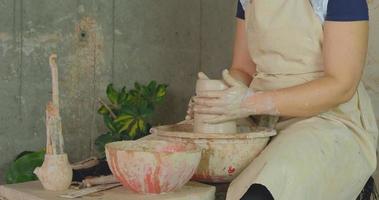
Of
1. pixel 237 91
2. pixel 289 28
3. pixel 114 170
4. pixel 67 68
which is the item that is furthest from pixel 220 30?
pixel 114 170

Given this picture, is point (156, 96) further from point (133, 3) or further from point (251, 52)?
point (251, 52)

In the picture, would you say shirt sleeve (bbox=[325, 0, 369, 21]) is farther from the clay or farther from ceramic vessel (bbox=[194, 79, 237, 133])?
the clay

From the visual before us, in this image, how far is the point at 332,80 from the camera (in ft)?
5.23

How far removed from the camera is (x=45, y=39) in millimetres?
2508

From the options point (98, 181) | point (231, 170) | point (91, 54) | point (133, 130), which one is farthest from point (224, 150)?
point (91, 54)

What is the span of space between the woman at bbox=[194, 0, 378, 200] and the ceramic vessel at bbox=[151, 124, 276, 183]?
0.15ft

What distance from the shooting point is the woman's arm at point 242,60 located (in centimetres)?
200

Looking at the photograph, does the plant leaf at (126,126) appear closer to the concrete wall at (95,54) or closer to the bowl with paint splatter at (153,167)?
the concrete wall at (95,54)

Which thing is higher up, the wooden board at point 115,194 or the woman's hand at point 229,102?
the woman's hand at point 229,102

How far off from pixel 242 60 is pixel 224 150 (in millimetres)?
582

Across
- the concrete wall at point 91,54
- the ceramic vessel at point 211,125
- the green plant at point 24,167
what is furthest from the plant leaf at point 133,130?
the ceramic vessel at point 211,125

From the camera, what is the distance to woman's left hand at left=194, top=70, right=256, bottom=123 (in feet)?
5.05

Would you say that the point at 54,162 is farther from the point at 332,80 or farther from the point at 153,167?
the point at 332,80

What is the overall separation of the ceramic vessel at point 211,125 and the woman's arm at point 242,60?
418 mm
